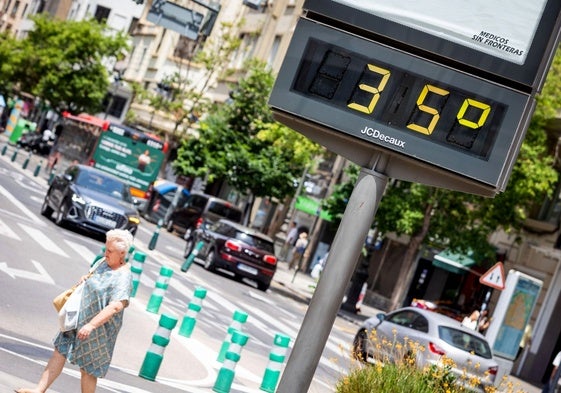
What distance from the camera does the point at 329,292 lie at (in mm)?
10070

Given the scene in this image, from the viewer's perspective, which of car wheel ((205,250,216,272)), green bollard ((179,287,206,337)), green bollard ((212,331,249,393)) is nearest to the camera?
green bollard ((212,331,249,393))

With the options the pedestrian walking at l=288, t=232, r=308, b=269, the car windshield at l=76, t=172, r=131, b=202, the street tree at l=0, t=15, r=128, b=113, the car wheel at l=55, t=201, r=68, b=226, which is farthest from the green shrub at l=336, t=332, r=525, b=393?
the street tree at l=0, t=15, r=128, b=113

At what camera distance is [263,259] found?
33094 mm

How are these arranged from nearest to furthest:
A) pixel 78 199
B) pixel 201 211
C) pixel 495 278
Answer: pixel 78 199, pixel 495 278, pixel 201 211

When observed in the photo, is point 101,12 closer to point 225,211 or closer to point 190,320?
point 225,211

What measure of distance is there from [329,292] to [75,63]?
224ft

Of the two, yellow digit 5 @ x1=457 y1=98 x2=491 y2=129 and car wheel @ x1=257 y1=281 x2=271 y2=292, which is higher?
yellow digit 5 @ x1=457 y1=98 x2=491 y2=129

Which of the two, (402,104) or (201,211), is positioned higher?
(402,104)

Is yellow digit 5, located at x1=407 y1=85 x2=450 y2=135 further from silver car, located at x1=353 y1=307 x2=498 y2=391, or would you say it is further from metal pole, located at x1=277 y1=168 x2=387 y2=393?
silver car, located at x1=353 y1=307 x2=498 y2=391

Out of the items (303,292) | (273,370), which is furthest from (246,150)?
(273,370)

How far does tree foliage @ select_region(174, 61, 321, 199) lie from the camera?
Answer: 48.3 meters

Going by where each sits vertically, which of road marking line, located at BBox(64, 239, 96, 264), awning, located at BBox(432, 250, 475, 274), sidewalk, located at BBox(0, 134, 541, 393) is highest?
awning, located at BBox(432, 250, 475, 274)

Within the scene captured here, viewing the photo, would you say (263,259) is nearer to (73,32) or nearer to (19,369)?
(19,369)

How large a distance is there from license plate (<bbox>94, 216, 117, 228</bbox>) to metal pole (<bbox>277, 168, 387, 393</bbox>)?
19.6 m
